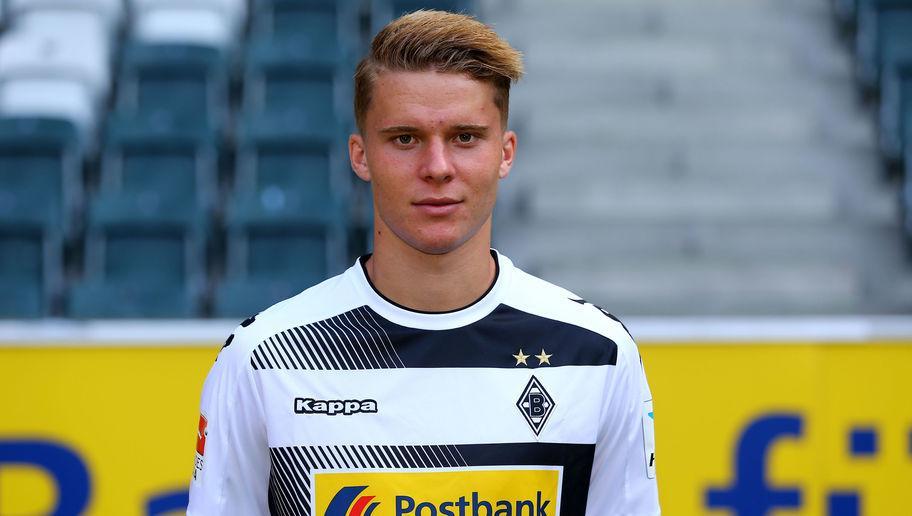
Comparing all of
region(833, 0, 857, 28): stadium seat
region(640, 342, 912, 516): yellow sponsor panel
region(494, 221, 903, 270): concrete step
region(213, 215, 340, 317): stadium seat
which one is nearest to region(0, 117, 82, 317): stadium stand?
region(213, 215, 340, 317): stadium seat

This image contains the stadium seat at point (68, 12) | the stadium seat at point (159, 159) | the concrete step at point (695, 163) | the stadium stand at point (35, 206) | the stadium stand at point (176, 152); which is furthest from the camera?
the stadium seat at point (68, 12)

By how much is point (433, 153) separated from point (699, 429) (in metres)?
2.37

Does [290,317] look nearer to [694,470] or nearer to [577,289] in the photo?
[694,470]

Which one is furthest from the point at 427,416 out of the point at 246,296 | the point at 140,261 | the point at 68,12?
the point at 68,12

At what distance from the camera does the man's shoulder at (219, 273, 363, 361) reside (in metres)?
1.99

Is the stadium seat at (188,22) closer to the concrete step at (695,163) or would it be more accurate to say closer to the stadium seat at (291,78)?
the stadium seat at (291,78)

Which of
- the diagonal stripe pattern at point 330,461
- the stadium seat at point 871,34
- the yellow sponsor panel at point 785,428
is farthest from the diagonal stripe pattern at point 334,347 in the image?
the stadium seat at point 871,34

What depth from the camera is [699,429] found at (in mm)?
3857

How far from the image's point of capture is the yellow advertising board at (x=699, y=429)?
3.78 m

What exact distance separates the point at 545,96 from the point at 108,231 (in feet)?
9.75

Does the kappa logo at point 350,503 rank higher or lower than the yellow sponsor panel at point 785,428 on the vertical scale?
higher

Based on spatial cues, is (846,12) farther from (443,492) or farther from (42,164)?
(443,492)

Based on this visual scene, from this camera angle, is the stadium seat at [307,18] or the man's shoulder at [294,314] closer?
the man's shoulder at [294,314]

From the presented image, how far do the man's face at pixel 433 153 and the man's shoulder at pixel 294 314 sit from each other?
225 mm
